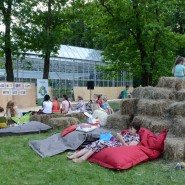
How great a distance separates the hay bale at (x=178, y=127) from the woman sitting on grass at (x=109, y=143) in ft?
2.89

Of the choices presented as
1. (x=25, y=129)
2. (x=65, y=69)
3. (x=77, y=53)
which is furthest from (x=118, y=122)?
(x=77, y=53)

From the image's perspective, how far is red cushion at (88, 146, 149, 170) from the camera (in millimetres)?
5844

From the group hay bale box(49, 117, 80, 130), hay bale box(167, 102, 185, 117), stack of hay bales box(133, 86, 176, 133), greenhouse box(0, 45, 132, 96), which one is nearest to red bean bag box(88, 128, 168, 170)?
hay bale box(167, 102, 185, 117)

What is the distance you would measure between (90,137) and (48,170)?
221cm

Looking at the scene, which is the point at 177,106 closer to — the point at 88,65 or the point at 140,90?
the point at 140,90

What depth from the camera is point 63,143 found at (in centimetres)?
774

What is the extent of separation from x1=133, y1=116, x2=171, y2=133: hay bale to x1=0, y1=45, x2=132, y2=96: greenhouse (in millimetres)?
19691

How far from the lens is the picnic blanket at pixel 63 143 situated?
7.24 meters

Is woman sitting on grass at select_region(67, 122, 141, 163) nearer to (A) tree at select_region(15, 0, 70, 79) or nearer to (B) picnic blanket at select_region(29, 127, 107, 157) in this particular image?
(B) picnic blanket at select_region(29, 127, 107, 157)

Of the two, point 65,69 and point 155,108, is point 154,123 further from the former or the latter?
point 65,69

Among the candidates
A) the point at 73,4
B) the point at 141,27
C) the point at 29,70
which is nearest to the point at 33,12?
the point at 73,4

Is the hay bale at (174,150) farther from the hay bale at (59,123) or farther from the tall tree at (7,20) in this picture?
the tall tree at (7,20)

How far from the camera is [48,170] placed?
5.74m

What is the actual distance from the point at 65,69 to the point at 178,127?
26.3 meters
